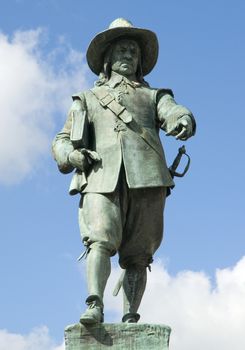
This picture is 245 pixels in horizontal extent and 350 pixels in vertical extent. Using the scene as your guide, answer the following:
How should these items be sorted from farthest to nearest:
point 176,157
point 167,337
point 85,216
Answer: point 176,157, point 85,216, point 167,337

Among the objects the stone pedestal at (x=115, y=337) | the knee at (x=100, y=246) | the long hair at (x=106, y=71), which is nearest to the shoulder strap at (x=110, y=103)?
the long hair at (x=106, y=71)

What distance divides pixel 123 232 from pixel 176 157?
102cm

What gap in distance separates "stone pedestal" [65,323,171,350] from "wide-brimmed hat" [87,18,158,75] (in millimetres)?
3206

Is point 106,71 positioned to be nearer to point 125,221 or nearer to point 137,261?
point 125,221

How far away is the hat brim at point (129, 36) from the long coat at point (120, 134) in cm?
39

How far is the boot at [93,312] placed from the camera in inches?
317

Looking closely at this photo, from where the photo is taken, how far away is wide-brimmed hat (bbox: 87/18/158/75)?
381 inches

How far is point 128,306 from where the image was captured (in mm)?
9062

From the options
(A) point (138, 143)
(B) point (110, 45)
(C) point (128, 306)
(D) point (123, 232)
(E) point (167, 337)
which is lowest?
(E) point (167, 337)

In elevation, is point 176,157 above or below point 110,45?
below

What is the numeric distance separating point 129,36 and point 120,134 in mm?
1293

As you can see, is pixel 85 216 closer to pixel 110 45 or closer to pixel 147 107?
pixel 147 107

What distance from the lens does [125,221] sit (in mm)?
9047

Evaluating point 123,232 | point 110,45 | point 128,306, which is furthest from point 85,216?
point 110,45
